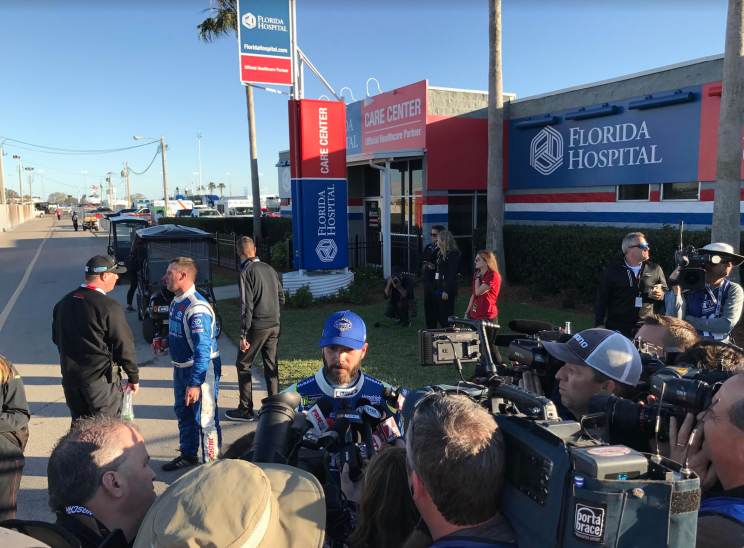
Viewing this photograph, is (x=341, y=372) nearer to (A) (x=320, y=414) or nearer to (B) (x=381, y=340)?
(A) (x=320, y=414)

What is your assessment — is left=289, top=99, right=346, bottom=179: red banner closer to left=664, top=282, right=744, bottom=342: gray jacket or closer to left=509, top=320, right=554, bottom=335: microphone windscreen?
left=664, top=282, right=744, bottom=342: gray jacket

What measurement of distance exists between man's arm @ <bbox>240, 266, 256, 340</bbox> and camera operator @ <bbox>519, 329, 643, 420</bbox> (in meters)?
3.96

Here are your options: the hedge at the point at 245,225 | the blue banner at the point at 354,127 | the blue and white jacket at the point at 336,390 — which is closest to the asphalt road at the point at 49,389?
the blue and white jacket at the point at 336,390

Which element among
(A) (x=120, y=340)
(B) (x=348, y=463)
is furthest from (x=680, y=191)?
(B) (x=348, y=463)

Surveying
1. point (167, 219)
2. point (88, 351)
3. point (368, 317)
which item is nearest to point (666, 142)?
point (368, 317)

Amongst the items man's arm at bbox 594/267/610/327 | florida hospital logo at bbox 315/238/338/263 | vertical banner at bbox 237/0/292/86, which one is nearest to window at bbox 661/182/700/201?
man's arm at bbox 594/267/610/327

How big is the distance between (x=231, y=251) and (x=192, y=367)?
1500cm

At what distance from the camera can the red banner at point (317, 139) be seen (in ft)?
40.4

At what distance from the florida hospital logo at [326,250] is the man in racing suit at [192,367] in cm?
781

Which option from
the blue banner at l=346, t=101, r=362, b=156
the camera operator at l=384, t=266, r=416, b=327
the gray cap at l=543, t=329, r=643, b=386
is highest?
the blue banner at l=346, t=101, r=362, b=156

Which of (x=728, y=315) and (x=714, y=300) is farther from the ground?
(x=714, y=300)

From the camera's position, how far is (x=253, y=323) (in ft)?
20.0

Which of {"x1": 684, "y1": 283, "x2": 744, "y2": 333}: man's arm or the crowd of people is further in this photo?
{"x1": 684, "y1": 283, "x2": 744, "y2": 333}: man's arm

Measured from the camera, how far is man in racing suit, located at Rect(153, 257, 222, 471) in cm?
458
